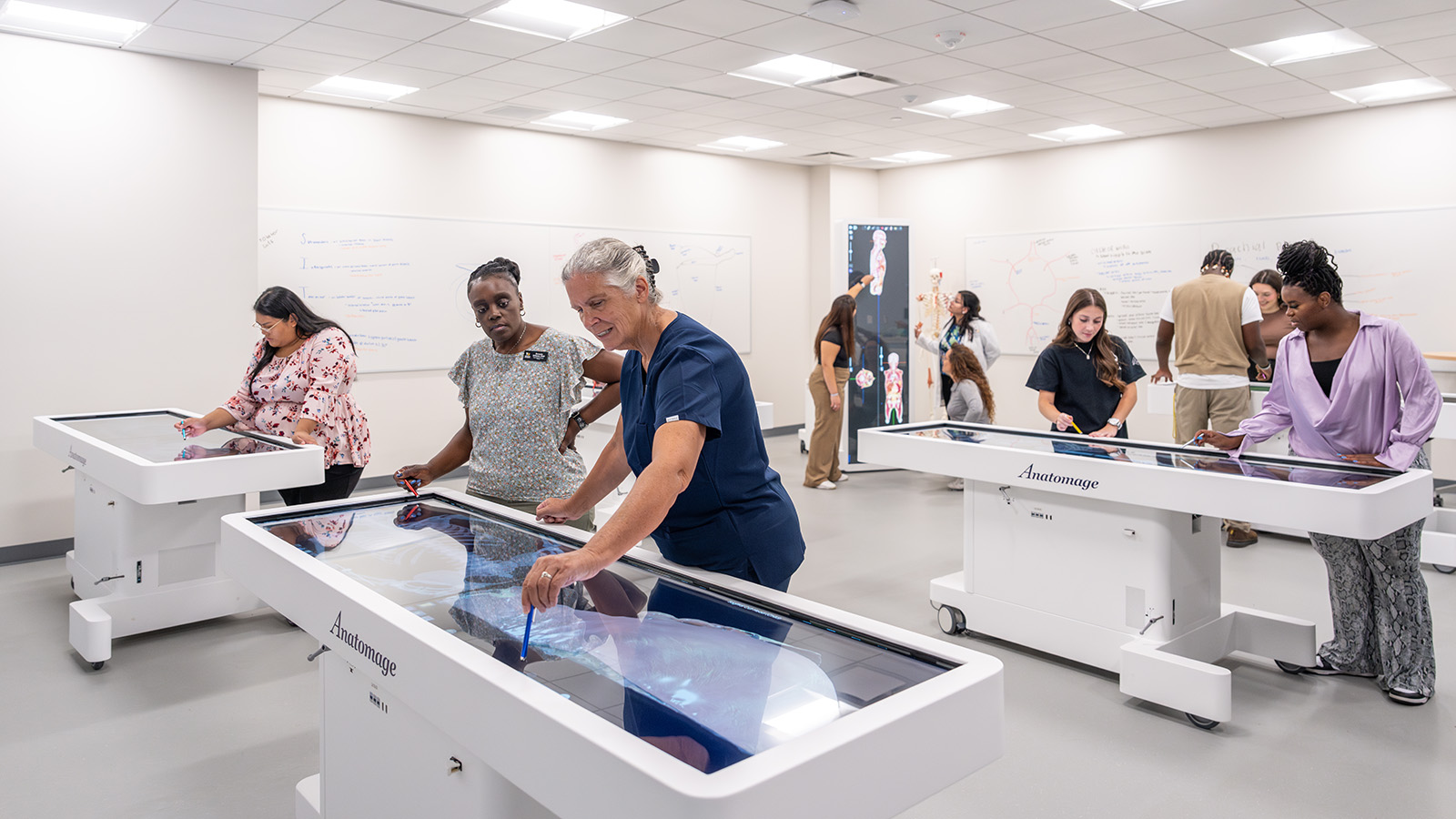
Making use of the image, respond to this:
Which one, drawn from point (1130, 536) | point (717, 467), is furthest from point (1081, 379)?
point (717, 467)

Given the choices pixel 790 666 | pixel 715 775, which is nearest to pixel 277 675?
pixel 790 666

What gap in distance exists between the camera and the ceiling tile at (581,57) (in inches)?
209

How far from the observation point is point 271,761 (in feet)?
9.45

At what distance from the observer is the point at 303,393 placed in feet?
12.9

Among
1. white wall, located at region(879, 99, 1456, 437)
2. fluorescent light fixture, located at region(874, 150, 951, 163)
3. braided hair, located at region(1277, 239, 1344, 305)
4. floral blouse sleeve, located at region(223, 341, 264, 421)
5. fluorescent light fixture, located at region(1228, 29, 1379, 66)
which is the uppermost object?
fluorescent light fixture, located at region(874, 150, 951, 163)

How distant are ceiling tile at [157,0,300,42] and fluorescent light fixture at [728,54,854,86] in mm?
2555

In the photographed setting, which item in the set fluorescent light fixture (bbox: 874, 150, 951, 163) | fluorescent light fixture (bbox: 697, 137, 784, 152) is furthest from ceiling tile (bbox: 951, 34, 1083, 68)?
fluorescent light fixture (bbox: 874, 150, 951, 163)

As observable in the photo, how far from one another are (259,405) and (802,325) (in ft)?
22.2

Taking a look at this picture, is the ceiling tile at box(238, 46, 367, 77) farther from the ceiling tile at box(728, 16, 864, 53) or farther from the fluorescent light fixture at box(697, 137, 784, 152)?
the fluorescent light fixture at box(697, 137, 784, 152)

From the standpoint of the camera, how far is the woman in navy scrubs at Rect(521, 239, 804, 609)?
174 cm

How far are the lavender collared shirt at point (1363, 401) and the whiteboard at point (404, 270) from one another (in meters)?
5.64

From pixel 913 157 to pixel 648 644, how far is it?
8.46 metres

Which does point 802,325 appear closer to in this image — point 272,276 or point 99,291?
point 272,276

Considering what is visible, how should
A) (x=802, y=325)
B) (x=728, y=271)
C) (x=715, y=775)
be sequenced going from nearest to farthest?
(x=715, y=775), (x=728, y=271), (x=802, y=325)
